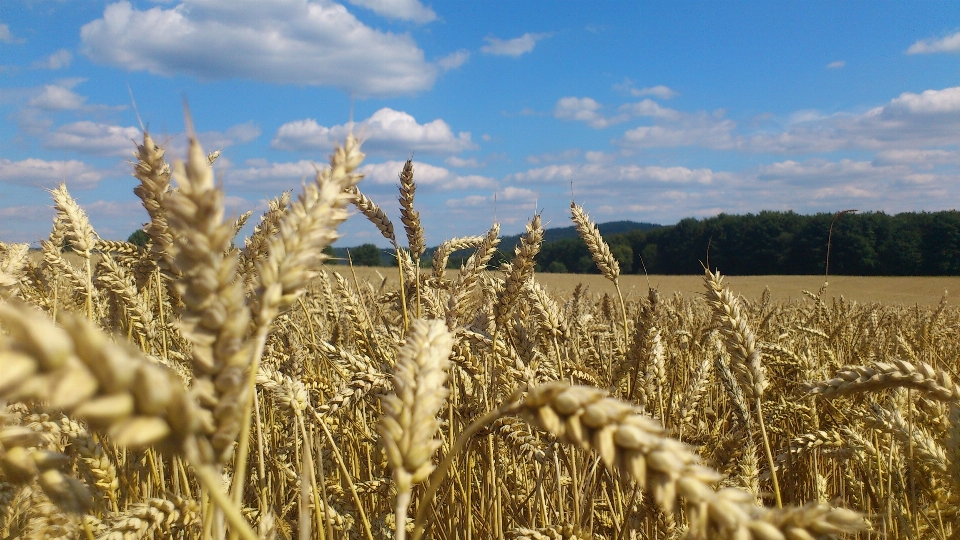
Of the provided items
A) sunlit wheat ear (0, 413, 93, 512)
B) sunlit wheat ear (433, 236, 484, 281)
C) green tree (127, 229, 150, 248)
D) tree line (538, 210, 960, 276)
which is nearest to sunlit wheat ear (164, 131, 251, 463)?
sunlit wheat ear (0, 413, 93, 512)

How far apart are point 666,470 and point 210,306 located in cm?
61

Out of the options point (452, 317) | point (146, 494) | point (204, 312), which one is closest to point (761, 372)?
point (452, 317)

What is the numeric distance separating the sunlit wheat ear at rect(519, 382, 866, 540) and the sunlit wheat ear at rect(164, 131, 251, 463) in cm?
40

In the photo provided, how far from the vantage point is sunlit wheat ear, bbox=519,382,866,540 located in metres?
0.73

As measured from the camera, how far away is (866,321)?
6.61 m

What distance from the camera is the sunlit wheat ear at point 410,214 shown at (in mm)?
2914

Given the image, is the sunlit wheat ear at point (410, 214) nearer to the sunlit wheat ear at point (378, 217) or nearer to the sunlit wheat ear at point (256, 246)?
the sunlit wheat ear at point (378, 217)

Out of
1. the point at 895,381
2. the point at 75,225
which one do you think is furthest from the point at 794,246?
the point at 75,225

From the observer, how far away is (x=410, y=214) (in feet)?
9.57

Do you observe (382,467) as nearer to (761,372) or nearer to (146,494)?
(146,494)

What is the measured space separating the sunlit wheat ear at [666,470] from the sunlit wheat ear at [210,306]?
1.32 ft

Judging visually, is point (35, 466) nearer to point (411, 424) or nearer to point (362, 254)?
point (411, 424)

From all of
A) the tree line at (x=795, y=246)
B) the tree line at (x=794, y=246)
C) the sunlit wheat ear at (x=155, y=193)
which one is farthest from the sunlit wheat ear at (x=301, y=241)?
the tree line at (x=795, y=246)

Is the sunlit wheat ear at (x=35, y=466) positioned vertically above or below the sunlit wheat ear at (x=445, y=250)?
below
